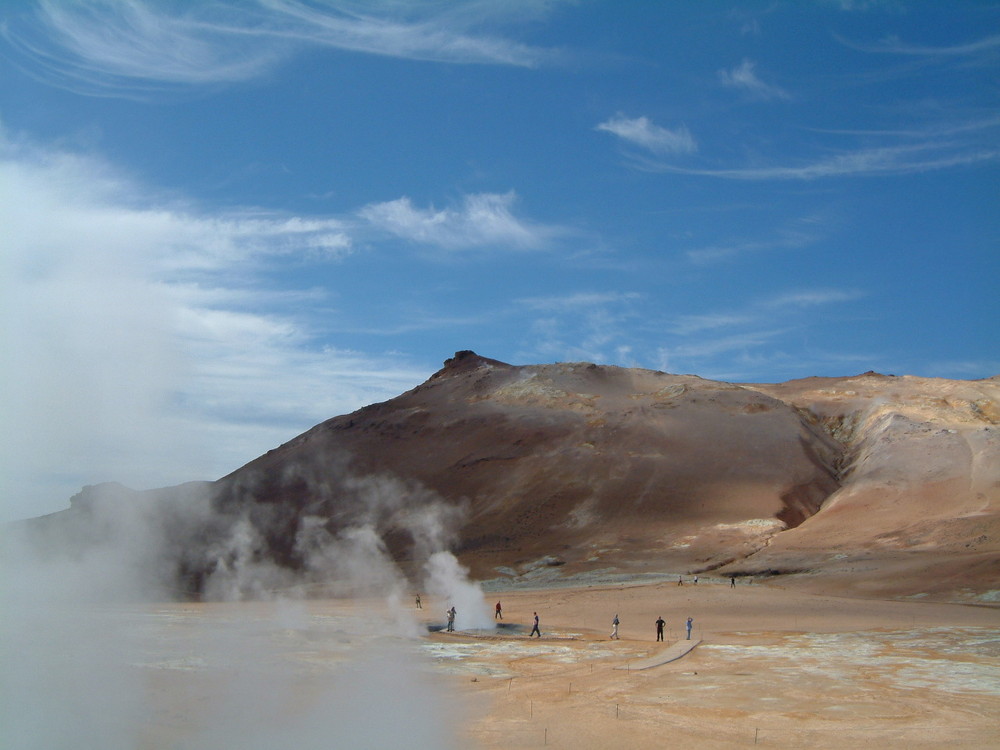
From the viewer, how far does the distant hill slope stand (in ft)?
220

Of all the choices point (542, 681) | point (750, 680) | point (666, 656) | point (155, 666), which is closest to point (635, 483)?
point (666, 656)

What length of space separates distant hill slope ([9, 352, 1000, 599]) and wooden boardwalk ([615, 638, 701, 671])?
2490 centimetres

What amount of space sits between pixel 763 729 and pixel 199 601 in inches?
1468

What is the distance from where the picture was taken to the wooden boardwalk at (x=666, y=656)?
30062 mm

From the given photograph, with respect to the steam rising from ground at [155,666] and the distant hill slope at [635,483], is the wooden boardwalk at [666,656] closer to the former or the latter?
the steam rising from ground at [155,666]

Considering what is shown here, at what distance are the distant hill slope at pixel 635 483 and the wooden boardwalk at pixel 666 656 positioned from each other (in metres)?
24.9

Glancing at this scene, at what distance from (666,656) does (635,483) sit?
184 feet

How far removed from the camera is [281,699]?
16.0 metres

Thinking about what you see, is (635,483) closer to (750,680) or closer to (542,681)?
(750,680)

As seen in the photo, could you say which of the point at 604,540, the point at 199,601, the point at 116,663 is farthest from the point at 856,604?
the point at 116,663

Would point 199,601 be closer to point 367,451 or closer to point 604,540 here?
point 604,540

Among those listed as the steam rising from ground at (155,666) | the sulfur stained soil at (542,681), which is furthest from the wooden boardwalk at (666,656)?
the steam rising from ground at (155,666)

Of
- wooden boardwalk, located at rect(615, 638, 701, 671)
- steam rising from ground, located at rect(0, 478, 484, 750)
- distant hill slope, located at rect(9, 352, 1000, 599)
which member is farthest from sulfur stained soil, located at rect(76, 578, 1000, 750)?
distant hill slope, located at rect(9, 352, 1000, 599)

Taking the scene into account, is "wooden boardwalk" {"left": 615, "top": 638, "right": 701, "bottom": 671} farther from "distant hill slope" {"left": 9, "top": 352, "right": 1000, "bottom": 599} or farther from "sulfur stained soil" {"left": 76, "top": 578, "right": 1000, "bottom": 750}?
"distant hill slope" {"left": 9, "top": 352, "right": 1000, "bottom": 599}
